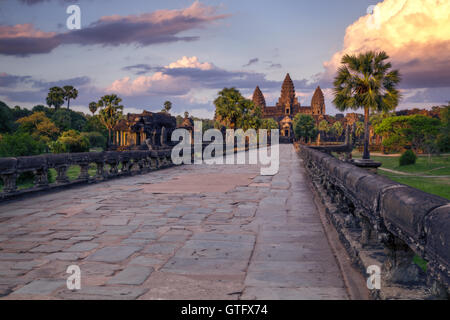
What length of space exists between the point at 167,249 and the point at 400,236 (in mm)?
3021

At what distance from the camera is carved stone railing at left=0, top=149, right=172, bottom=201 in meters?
8.75

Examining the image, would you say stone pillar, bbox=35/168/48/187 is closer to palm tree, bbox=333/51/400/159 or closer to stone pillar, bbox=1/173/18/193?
stone pillar, bbox=1/173/18/193

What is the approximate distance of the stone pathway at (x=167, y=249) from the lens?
347 cm

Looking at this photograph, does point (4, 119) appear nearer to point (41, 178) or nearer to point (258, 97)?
point (41, 178)

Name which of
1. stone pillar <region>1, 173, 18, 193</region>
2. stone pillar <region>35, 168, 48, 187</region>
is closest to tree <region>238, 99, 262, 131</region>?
stone pillar <region>35, 168, 48, 187</region>

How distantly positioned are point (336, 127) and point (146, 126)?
119971mm

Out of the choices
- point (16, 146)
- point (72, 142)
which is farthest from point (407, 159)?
point (72, 142)

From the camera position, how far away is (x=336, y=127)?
6063 inches

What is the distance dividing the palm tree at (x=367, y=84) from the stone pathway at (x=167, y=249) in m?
23.5

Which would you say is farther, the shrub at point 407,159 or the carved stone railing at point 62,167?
the shrub at point 407,159

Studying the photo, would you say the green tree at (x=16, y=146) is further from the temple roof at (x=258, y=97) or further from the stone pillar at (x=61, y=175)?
the temple roof at (x=258, y=97)

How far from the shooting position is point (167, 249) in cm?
477

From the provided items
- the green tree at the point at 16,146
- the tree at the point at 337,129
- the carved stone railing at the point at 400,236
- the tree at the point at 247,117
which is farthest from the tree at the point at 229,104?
the tree at the point at 337,129

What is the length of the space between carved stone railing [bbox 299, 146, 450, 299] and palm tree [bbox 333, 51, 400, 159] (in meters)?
26.5
